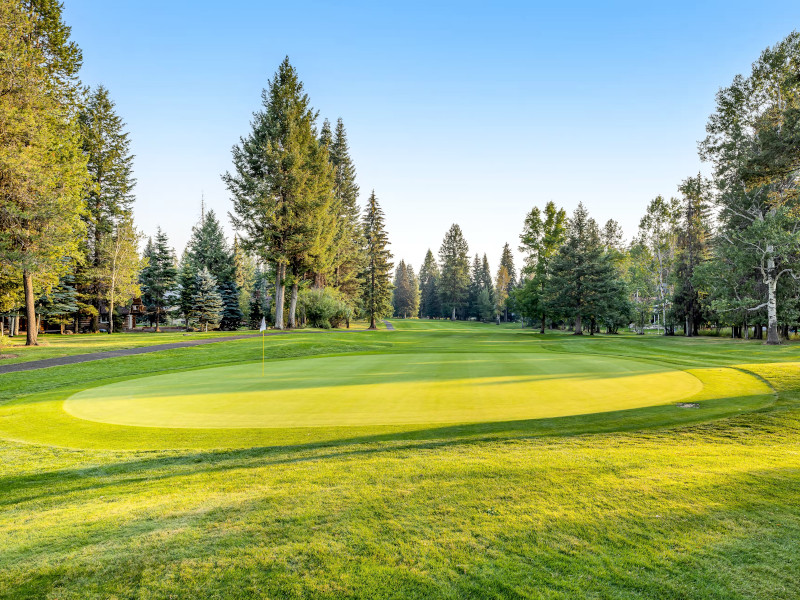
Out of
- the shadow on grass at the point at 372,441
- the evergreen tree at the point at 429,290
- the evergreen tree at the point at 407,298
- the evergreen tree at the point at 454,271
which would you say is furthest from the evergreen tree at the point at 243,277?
the evergreen tree at the point at 429,290

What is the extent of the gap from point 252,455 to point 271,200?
29.0 m

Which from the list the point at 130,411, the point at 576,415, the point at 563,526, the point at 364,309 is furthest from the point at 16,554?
the point at 364,309

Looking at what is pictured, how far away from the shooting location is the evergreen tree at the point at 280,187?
31.8m

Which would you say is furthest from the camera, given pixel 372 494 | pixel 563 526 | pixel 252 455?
pixel 252 455

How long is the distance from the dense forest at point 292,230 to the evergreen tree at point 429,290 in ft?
126

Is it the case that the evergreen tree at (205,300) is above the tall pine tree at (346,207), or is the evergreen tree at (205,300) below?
below

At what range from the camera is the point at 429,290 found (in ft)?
332

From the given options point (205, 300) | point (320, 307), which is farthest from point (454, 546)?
point (205, 300)

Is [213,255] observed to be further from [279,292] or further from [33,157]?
[33,157]

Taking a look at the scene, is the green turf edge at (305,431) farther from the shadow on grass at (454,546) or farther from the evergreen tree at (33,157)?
the evergreen tree at (33,157)

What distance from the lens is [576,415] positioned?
736 cm

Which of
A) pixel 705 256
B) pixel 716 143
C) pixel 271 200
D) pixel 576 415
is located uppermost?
pixel 716 143

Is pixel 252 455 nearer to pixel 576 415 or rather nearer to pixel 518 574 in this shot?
pixel 518 574

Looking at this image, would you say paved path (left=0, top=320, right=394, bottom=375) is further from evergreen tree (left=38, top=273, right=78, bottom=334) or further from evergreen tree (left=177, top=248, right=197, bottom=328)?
evergreen tree (left=177, top=248, right=197, bottom=328)
